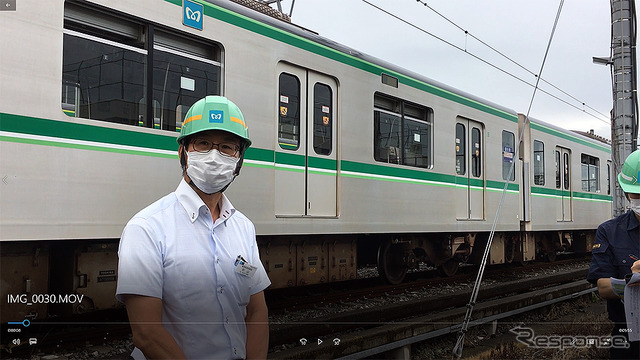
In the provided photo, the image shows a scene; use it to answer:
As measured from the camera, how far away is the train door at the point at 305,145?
22.4 feet

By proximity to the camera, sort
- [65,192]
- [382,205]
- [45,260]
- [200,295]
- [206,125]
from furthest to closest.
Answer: [382,205]
[45,260]
[65,192]
[206,125]
[200,295]

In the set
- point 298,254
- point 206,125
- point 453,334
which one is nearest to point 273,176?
point 298,254

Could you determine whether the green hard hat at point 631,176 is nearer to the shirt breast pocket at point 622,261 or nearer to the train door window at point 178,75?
the shirt breast pocket at point 622,261

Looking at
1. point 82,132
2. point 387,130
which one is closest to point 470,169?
point 387,130

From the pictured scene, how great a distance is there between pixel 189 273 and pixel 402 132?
278 inches

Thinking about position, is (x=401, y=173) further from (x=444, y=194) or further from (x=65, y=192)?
(x=65, y=192)

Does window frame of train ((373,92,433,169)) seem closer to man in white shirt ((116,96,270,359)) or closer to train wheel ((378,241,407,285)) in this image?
train wheel ((378,241,407,285))

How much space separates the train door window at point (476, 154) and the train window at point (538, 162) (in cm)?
265

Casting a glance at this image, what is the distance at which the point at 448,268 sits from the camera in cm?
1130

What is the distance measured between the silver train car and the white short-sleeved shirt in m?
2.85

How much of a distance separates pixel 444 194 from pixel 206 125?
7.89 meters

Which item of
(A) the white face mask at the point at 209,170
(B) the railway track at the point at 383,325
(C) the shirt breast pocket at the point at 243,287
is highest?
(A) the white face mask at the point at 209,170

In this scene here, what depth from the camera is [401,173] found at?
8.67 metres

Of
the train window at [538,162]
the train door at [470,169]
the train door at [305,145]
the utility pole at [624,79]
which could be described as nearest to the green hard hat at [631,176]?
the train door at [305,145]
